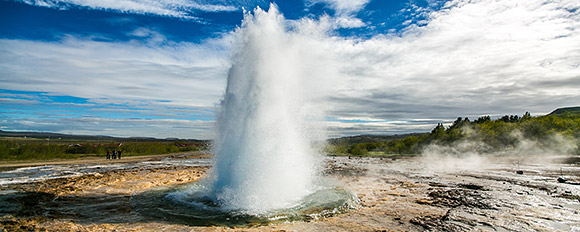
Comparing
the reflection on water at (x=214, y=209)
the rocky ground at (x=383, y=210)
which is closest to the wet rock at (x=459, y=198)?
the rocky ground at (x=383, y=210)

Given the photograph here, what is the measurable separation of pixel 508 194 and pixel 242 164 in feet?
35.8

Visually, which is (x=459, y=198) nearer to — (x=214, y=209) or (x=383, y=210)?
(x=383, y=210)

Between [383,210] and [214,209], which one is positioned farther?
[383,210]

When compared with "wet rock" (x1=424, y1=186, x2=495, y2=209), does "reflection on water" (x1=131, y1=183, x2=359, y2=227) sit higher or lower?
higher

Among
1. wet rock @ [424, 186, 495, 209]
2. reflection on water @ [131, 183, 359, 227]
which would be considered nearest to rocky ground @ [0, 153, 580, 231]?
wet rock @ [424, 186, 495, 209]

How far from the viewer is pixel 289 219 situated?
7828mm

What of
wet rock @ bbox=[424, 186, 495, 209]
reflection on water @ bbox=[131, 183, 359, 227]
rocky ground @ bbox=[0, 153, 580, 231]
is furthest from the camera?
wet rock @ bbox=[424, 186, 495, 209]

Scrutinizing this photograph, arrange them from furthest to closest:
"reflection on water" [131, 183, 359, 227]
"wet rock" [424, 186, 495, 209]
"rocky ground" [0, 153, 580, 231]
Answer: "wet rock" [424, 186, 495, 209], "reflection on water" [131, 183, 359, 227], "rocky ground" [0, 153, 580, 231]

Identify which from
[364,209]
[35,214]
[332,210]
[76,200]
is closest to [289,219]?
[332,210]

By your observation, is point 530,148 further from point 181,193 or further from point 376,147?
point 181,193

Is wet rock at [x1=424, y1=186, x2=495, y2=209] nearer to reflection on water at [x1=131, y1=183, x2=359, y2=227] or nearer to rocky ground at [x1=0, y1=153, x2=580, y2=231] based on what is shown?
rocky ground at [x1=0, y1=153, x2=580, y2=231]

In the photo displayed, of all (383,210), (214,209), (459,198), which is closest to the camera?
(214,209)

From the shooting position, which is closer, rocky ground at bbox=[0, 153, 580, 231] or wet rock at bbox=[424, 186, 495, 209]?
rocky ground at bbox=[0, 153, 580, 231]

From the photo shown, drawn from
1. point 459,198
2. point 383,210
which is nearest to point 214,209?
point 383,210
